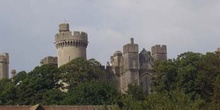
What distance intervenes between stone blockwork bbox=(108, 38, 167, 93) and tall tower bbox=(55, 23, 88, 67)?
216 inches

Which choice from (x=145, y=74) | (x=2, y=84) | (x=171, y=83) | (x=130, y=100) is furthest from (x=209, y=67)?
(x=145, y=74)

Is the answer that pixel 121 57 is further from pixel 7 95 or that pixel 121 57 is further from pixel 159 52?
pixel 7 95

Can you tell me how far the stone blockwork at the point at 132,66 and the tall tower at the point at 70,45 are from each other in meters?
5.48

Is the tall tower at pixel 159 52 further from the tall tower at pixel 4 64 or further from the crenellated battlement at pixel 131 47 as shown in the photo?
the tall tower at pixel 4 64

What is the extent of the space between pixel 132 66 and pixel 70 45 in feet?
31.5

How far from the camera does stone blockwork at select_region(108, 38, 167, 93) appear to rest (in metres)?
106

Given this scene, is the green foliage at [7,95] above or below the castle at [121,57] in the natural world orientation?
below

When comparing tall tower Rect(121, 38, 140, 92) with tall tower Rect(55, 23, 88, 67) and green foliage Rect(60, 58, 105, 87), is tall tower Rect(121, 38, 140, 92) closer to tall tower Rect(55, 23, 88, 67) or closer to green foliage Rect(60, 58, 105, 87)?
tall tower Rect(55, 23, 88, 67)

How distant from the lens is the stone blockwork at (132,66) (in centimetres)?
10562

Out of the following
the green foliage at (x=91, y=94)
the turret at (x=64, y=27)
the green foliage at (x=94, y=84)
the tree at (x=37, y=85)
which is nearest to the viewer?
the green foliage at (x=94, y=84)

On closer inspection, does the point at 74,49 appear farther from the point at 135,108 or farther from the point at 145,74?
the point at 135,108

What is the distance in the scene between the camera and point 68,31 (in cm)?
10556

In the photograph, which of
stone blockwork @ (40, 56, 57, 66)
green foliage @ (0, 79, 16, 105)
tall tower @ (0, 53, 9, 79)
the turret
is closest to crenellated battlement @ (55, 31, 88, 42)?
the turret

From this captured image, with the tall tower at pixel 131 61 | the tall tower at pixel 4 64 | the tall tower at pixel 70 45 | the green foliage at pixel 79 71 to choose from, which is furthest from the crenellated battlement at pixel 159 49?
the tall tower at pixel 4 64
